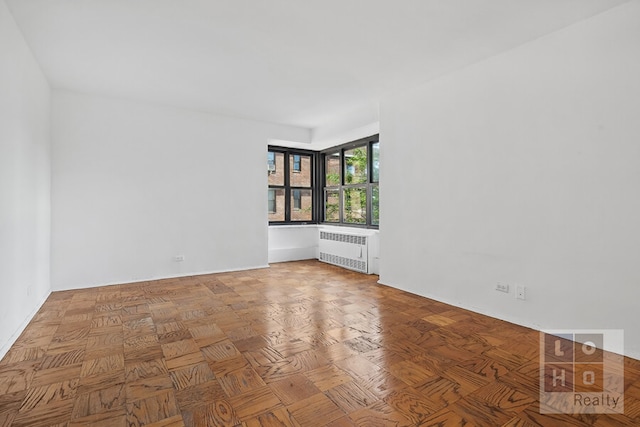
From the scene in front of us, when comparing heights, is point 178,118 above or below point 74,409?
above

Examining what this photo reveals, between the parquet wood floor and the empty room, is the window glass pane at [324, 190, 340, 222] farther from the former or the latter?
the parquet wood floor

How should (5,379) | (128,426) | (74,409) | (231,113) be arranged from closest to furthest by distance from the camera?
1. (128,426)
2. (74,409)
3. (5,379)
4. (231,113)

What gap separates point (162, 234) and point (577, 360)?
4.86 m

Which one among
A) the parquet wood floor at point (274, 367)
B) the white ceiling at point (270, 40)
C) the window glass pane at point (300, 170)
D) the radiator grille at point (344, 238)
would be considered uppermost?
the white ceiling at point (270, 40)

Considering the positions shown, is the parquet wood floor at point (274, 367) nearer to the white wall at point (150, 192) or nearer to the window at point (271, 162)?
the white wall at point (150, 192)

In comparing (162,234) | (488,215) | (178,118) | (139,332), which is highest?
(178,118)

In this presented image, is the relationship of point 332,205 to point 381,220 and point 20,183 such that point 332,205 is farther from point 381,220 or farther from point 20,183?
point 20,183

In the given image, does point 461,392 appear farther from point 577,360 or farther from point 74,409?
point 74,409

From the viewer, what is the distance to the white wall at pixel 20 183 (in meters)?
2.46

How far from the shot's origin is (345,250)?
5684mm

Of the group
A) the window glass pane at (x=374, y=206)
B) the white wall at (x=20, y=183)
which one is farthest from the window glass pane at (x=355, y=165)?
the white wall at (x=20, y=183)

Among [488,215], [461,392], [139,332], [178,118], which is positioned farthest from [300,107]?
[461,392]

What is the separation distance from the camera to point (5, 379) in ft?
6.70

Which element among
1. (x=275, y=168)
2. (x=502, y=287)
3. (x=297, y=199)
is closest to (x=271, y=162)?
(x=275, y=168)
